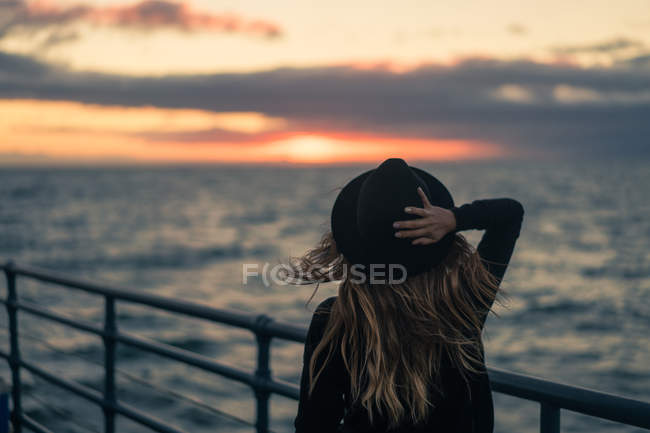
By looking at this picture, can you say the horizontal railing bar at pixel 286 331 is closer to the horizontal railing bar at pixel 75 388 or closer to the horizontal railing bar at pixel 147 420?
the horizontal railing bar at pixel 147 420

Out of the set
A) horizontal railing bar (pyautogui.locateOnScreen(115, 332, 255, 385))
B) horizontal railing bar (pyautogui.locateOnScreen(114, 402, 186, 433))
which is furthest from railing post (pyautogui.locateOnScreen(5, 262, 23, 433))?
horizontal railing bar (pyautogui.locateOnScreen(115, 332, 255, 385))

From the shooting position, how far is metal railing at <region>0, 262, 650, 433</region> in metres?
1.70

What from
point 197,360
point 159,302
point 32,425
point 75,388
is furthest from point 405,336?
point 32,425

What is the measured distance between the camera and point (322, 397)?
5.62 feet

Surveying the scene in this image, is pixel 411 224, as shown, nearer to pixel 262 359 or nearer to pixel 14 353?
pixel 262 359

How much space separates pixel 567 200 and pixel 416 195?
90.3 m

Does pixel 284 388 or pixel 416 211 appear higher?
pixel 416 211

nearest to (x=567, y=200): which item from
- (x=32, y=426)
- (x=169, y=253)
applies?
(x=169, y=253)

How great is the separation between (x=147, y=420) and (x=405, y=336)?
1.97 meters

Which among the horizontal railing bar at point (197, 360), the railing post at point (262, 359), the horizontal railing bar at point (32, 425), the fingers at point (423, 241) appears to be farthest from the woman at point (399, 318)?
the horizontal railing bar at point (32, 425)

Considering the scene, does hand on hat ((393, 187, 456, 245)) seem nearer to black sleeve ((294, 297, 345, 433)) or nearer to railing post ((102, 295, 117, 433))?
black sleeve ((294, 297, 345, 433))

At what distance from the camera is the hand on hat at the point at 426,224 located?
5.20 ft

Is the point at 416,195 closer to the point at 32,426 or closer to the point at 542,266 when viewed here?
the point at 32,426

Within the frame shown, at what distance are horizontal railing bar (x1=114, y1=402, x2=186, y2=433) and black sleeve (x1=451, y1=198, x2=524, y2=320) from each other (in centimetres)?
179
